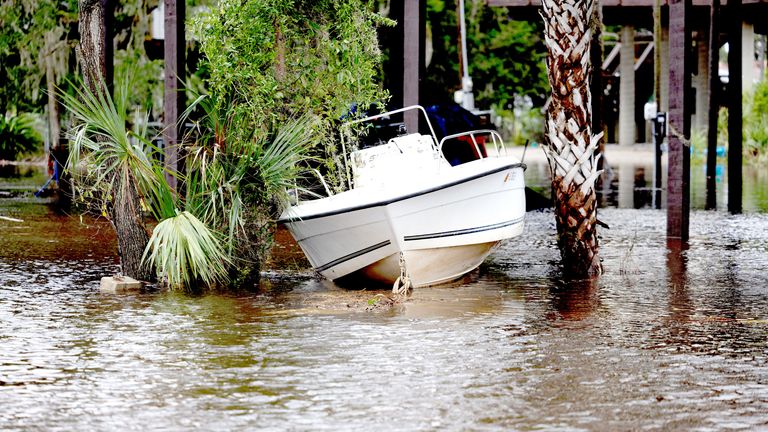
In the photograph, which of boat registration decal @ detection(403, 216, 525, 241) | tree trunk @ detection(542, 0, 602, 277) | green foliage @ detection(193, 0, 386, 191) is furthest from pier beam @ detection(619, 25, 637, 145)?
boat registration decal @ detection(403, 216, 525, 241)

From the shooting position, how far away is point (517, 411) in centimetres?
743

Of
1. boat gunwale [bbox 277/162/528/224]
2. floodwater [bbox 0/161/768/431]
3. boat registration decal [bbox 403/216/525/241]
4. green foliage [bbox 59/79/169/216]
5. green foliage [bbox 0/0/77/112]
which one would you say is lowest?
floodwater [bbox 0/161/768/431]

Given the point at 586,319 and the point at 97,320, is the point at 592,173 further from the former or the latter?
the point at 97,320

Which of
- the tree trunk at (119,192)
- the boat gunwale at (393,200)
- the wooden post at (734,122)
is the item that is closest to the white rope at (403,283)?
the boat gunwale at (393,200)

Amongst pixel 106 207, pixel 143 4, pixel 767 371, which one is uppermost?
pixel 143 4

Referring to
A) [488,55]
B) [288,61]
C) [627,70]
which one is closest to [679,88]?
[288,61]

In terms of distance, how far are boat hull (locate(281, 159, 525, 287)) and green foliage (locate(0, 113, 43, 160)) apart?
105 feet

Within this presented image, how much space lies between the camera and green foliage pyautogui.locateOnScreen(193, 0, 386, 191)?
13.0 m

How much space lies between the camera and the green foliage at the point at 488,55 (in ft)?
157

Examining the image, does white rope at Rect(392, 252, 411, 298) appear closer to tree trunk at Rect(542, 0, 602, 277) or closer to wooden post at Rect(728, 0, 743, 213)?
tree trunk at Rect(542, 0, 602, 277)

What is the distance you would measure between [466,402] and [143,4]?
956 inches

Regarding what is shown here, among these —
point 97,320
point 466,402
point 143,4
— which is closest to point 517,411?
point 466,402

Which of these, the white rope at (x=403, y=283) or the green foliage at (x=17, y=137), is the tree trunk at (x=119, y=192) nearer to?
the white rope at (x=403, y=283)

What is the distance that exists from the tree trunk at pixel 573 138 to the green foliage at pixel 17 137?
3173 centimetres
